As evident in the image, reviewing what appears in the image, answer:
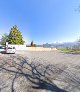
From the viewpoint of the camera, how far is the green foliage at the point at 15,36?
58000 millimetres

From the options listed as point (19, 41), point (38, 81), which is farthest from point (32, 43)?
point (38, 81)

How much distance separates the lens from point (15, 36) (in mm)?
57938

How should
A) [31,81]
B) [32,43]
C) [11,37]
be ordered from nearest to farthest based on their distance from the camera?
[31,81] < [11,37] < [32,43]

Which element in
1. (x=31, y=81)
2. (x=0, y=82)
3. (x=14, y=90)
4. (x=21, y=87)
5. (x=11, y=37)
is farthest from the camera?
(x=11, y=37)

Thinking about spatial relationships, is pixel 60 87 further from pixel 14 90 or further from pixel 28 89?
pixel 14 90

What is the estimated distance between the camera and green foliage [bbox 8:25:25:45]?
58.0 metres

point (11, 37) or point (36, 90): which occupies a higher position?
point (11, 37)

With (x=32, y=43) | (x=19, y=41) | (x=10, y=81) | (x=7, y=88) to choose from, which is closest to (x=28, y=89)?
(x=7, y=88)

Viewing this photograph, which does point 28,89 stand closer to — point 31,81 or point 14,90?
point 14,90

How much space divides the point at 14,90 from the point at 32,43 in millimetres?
63292

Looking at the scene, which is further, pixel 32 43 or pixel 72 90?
pixel 32 43

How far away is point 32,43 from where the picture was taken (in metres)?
70.1

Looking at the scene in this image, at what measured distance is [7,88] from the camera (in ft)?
23.3

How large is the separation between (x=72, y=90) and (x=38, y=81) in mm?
2021
